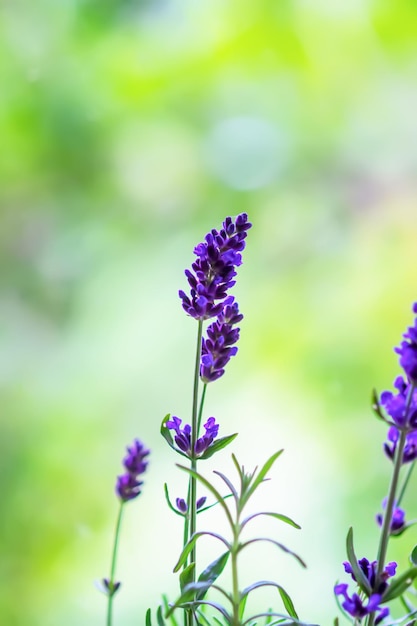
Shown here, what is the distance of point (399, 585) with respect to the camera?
0.42m

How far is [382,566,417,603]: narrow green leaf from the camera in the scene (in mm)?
414

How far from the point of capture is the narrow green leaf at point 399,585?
414 millimetres

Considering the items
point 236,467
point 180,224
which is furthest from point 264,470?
point 180,224

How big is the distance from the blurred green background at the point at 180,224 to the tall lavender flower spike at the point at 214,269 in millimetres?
808

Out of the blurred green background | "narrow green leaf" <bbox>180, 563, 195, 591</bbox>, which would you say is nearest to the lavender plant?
"narrow green leaf" <bbox>180, 563, 195, 591</bbox>

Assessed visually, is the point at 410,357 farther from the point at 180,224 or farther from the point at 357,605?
the point at 180,224

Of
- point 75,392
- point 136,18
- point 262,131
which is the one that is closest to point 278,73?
point 262,131

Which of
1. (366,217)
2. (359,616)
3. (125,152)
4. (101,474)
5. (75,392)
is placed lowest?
(359,616)

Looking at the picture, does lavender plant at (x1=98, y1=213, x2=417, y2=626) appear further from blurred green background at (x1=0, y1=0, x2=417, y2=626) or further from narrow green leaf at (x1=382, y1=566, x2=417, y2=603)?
blurred green background at (x1=0, y1=0, x2=417, y2=626)

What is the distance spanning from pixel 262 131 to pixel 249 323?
0.37m

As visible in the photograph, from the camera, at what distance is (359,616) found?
448mm

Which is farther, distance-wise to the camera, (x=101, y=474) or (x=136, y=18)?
A: (x=136, y=18)

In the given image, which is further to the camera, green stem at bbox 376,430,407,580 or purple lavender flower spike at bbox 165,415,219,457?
purple lavender flower spike at bbox 165,415,219,457

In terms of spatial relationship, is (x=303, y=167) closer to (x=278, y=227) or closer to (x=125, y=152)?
(x=278, y=227)
